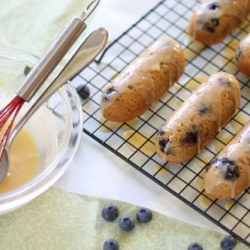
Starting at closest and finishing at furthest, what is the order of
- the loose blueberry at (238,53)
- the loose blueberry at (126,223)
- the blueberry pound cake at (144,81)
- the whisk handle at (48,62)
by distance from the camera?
the whisk handle at (48,62) < the loose blueberry at (126,223) < the blueberry pound cake at (144,81) < the loose blueberry at (238,53)

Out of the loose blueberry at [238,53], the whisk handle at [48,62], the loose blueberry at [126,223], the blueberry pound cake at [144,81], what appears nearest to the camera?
the whisk handle at [48,62]

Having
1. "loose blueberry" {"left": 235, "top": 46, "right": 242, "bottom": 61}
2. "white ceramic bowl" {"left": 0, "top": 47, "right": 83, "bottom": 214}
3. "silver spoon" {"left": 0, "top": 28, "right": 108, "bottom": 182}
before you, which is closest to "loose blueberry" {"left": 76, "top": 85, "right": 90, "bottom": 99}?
"white ceramic bowl" {"left": 0, "top": 47, "right": 83, "bottom": 214}

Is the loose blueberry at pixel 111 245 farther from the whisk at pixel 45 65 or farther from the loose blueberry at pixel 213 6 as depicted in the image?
the loose blueberry at pixel 213 6

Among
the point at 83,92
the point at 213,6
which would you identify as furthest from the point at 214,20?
the point at 83,92

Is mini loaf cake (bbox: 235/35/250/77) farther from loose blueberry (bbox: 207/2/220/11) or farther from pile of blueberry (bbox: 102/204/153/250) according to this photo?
pile of blueberry (bbox: 102/204/153/250)

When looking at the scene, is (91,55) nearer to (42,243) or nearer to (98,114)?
(98,114)

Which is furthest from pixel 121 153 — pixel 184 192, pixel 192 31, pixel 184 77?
pixel 192 31

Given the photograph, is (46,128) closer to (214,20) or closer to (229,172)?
(229,172)

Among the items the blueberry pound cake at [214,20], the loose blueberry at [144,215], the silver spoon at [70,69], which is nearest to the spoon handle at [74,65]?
the silver spoon at [70,69]
